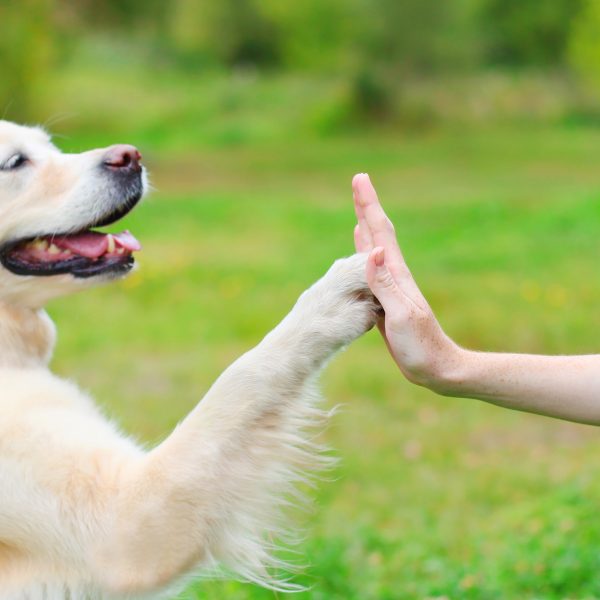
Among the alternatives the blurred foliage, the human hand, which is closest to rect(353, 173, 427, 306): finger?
the human hand

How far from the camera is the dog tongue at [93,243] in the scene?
3.38 m

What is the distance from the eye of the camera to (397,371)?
26.1ft

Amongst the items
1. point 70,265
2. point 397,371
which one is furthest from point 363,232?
point 397,371

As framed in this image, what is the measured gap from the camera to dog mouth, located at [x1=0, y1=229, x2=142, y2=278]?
3.35m

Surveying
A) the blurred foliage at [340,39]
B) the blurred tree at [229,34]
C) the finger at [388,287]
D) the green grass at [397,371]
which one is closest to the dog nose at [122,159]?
the finger at [388,287]

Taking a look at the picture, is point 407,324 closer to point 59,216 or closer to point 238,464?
point 238,464

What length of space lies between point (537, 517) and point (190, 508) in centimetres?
262

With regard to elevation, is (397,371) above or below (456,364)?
above

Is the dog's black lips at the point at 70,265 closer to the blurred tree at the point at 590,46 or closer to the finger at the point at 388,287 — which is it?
the finger at the point at 388,287

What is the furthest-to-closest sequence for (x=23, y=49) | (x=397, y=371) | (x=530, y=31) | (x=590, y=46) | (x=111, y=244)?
(x=530, y=31)
(x=590, y=46)
(x=23, y=49)
(x=397, y=371)
(x=111, y=244)

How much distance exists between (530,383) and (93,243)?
1.44 m

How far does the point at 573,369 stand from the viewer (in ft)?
9.34

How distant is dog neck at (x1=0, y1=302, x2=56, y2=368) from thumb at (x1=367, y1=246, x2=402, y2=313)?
1.13 m

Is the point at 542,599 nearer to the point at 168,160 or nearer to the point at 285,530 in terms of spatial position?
the point at 285,530
